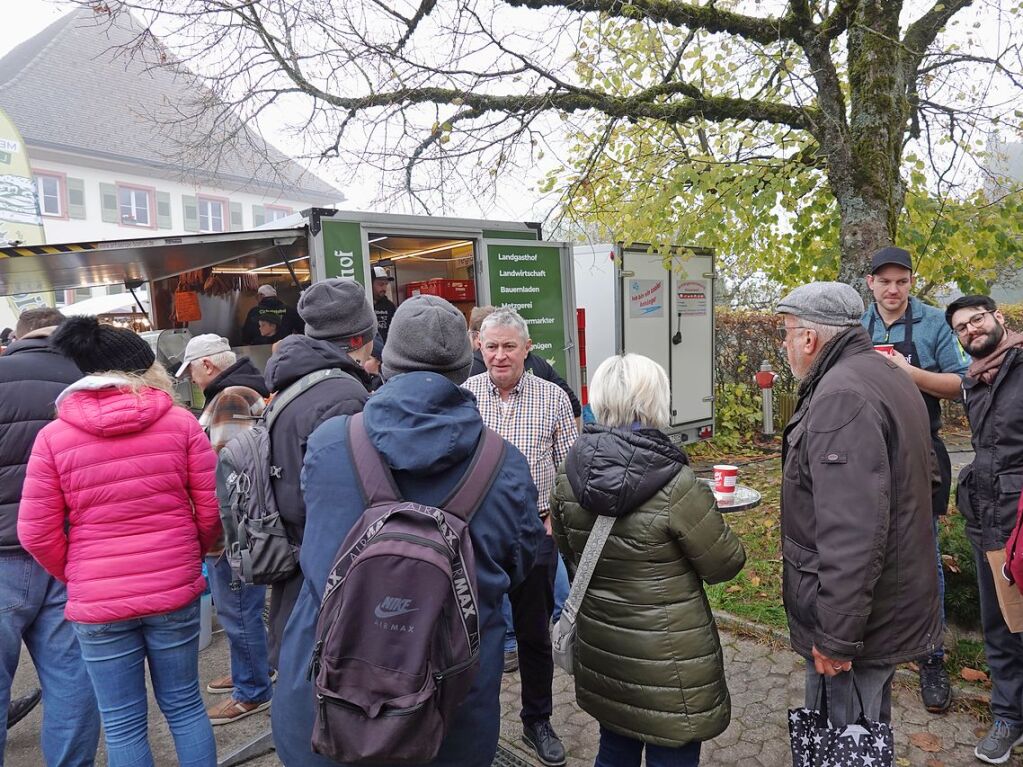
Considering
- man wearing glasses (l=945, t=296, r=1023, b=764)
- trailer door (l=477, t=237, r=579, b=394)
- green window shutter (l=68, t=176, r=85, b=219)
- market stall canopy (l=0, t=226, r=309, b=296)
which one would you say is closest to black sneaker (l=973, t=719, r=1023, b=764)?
man wearing glasses (l=945, t=296, r=1023, b=764)

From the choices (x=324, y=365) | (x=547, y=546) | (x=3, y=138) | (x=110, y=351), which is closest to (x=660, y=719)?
(x=547, y=546)

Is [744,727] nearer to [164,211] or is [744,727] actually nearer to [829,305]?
[829,305]

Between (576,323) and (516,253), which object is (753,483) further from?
(516,253)

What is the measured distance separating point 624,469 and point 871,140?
13.4 ft

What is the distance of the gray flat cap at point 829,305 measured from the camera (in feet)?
7.80

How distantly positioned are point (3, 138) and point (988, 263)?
1608 cm

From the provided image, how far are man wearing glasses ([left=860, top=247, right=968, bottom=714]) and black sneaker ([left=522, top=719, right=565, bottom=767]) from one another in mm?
1828

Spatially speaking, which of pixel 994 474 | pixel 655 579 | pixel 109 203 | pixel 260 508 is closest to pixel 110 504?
pixel 260 508

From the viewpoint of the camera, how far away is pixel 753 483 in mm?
7922

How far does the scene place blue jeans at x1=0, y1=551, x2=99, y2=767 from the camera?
2760mm

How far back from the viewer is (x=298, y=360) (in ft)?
7.47

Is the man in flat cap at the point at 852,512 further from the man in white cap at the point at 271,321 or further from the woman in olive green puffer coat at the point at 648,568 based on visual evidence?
the man in white cap at the point at 271,321

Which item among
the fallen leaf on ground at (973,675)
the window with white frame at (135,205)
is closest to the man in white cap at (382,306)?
the fallen leaf on ground at (973,675)

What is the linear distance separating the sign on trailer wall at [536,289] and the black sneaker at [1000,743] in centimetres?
451
